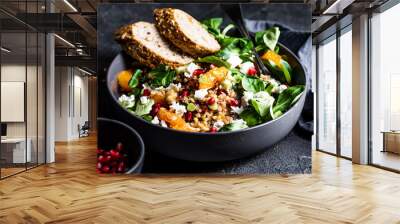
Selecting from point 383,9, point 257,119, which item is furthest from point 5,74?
point 383,9

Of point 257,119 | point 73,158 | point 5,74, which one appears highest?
point 5,74

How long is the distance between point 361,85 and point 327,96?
2.15 metres

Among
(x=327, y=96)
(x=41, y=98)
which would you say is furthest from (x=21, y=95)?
(x=327, y=96)

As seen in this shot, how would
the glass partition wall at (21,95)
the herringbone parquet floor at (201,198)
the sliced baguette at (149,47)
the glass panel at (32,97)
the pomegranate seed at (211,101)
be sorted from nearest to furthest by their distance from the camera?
the herringbone parquet floor at (201,198)
the pomegranate seed at (211,101)
the sliced baguette at (149,47)
the glass partition wall at (21,95)
the glass panel at (32,97)

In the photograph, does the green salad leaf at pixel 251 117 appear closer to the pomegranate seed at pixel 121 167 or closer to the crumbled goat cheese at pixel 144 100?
the crumbled goat cheese at pixel 144 100

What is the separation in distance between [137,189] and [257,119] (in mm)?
1865

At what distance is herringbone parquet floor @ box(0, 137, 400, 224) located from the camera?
3451 millimetres

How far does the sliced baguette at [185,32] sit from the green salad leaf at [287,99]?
113 centimetres

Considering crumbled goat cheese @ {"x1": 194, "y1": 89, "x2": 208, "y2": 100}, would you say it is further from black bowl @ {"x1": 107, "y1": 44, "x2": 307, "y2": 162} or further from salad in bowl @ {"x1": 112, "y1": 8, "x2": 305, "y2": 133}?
black bowl @ {"x1": 107, "y1": 44, "x2": 307, "y2": 162}

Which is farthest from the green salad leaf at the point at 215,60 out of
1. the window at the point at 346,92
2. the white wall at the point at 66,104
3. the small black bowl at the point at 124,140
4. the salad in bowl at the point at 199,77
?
the white wall at the point at 66,104

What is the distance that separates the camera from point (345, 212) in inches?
141

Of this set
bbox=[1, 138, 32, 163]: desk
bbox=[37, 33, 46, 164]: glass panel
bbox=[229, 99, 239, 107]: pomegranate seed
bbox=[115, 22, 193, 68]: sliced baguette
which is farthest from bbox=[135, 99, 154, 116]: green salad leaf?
bbox=[37, 33, 46, 164]: glass panel

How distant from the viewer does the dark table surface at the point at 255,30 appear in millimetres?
5664

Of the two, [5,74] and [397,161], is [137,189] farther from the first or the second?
[397,161]
